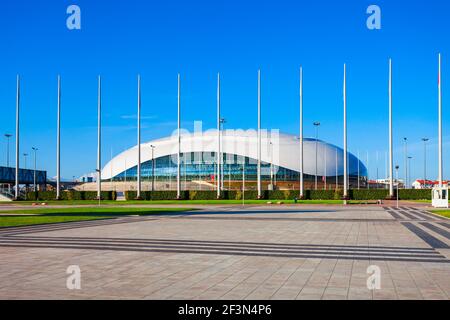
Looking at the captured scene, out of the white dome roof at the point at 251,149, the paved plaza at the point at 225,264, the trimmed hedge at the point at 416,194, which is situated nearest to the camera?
the paved plaza at the point at 225,264

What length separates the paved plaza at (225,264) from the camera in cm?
848

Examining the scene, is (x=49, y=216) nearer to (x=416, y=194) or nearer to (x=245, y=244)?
(x=245, y=244)

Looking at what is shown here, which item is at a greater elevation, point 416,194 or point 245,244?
point 245,244

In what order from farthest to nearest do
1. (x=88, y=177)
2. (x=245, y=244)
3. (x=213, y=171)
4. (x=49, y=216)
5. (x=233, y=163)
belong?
1. (x=88, y=177)
2. (x=213, y=171)
3. (x=233, y=163)
4. (x=49, y=216)
5. (x=245, y=244)

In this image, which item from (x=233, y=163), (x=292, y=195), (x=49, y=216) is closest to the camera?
(x=49, y=216)

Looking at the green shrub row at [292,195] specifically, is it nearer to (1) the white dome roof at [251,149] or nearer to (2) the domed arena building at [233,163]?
(2) the domed arena building at [233,163]

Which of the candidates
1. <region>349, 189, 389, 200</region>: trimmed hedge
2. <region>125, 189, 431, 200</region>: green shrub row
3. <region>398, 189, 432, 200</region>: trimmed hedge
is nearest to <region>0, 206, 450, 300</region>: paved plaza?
<region>349, 189, 389, 200</region>: trimmed hedge

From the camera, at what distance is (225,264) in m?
11.7

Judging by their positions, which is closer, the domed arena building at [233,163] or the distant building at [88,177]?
the domed arena building at [233,163]

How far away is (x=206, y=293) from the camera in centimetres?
836

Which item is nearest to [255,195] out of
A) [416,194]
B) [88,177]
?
[416,194]

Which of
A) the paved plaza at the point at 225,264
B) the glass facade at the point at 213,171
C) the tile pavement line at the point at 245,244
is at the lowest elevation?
the tile pavement line at the point at 245,244

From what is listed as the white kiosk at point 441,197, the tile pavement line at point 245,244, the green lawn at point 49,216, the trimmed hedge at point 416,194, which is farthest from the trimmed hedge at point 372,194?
the tile pavement line at point 245,244
